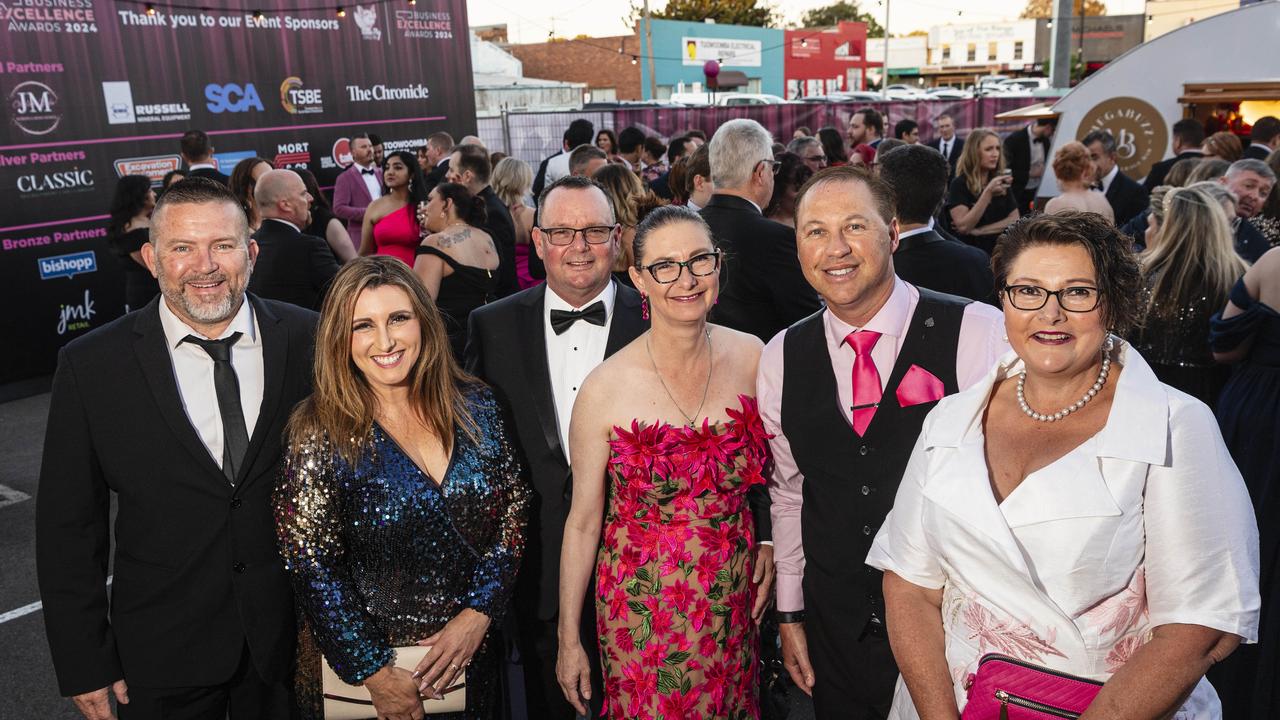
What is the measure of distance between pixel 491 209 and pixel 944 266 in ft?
10.5

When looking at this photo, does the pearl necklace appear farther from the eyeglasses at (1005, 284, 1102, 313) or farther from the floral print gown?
the floral print gown

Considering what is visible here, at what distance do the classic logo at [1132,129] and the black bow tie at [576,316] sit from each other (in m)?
9.05

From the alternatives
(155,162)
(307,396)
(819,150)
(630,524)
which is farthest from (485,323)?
(155,162)

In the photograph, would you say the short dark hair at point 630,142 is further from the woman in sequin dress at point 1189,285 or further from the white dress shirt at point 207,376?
the white dress shirt at point 207,376

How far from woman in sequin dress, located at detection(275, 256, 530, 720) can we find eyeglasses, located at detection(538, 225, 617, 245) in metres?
0.65

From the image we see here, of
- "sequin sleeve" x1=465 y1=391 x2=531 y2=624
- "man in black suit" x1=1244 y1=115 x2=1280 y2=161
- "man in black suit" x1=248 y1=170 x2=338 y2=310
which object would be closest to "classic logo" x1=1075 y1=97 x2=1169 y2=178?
"man in black suit" x1=1244 y1=115 x2=1280 y2=161

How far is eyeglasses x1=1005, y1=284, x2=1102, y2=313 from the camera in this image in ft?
5.62

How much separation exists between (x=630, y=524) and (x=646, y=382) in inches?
16.0

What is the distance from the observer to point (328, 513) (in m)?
2.26

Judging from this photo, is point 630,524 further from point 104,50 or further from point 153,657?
point 104,50

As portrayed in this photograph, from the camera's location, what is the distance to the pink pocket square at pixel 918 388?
225 cm

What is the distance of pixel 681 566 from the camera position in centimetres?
243

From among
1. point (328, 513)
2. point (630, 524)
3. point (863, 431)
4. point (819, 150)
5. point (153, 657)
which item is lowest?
point (153, 657)

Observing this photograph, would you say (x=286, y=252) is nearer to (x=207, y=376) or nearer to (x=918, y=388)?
(x=207, y=376)
